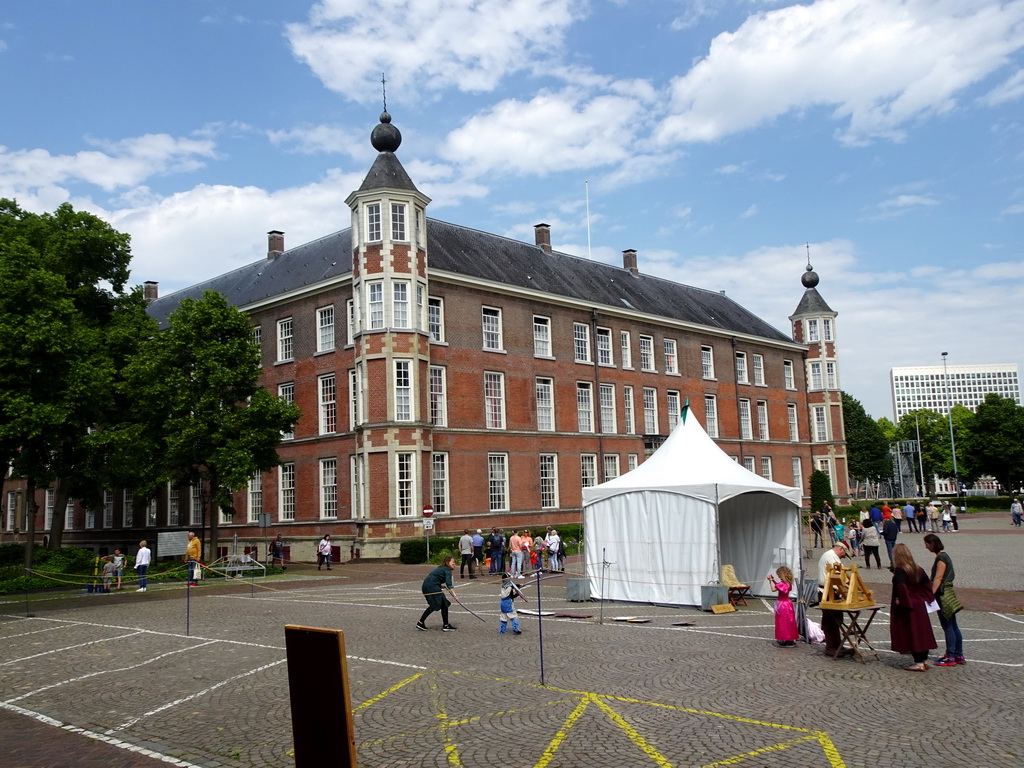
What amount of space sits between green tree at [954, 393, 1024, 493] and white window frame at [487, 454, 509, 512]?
63.4 meters

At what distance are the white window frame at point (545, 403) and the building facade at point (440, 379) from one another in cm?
10

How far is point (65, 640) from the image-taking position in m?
16.0

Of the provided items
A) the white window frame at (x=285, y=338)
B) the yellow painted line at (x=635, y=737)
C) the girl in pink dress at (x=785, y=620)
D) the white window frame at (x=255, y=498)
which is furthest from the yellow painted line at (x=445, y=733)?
the white window frame at (x=255, y=498)

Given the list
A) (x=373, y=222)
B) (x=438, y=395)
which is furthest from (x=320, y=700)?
(x=438, y=395)

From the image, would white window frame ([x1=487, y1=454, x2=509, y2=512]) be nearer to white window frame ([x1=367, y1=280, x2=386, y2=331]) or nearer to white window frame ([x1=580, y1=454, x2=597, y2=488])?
white window frame ([x1=580, y1=454, x2=597, y2=488])

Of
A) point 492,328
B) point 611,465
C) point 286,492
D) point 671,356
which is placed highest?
point 492,328

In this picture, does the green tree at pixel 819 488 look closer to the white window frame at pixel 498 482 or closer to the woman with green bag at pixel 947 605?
the white window frame at pixel 498 482

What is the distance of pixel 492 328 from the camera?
4209 cm

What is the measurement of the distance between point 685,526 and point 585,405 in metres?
27.0

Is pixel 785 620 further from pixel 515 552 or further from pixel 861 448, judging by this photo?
pixel 861 448

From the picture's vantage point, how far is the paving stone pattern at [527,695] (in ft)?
25.8

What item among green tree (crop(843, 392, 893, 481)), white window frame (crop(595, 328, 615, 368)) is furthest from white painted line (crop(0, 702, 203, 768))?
green tree (crop(843, 392, 893, 481))

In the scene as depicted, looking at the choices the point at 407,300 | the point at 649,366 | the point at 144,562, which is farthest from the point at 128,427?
the point at 649,366

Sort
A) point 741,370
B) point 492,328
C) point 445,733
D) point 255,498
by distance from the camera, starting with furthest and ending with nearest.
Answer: point 741,370
point 255,498
point 492,328
point 445,733
